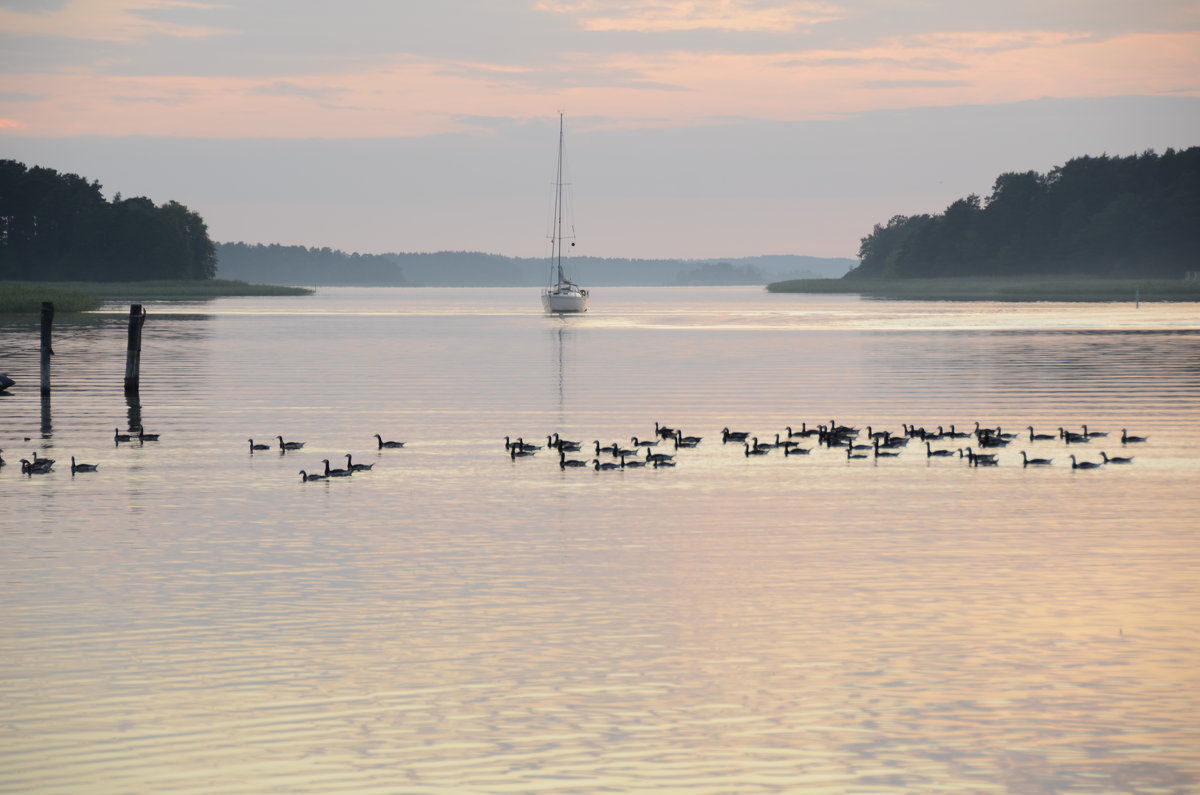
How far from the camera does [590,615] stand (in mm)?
19188

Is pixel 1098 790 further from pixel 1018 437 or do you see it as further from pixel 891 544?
pixel 1018 437

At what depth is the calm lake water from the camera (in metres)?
13.6

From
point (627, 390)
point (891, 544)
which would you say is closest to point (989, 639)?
point (891, 544)

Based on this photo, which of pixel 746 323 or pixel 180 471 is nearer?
pixel 180 471

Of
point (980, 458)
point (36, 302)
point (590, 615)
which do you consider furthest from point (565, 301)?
point (590, 615)

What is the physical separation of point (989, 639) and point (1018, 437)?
24.0 meters

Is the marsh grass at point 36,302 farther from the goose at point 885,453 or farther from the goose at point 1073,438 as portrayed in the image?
the goose at point 1073,438

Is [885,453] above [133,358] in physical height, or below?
below

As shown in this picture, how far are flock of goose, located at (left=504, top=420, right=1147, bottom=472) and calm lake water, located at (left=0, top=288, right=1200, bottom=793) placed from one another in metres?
0.56

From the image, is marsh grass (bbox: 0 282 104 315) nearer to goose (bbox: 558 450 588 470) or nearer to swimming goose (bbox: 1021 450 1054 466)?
goose (bbox: 558 450 588 470)

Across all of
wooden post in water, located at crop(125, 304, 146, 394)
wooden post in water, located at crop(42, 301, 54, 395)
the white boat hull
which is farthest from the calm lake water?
the white boat hull

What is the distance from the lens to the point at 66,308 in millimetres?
122375

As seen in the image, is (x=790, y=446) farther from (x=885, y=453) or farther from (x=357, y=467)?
(x=357, y=467)

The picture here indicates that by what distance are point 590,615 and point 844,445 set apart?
20459 millimetres
